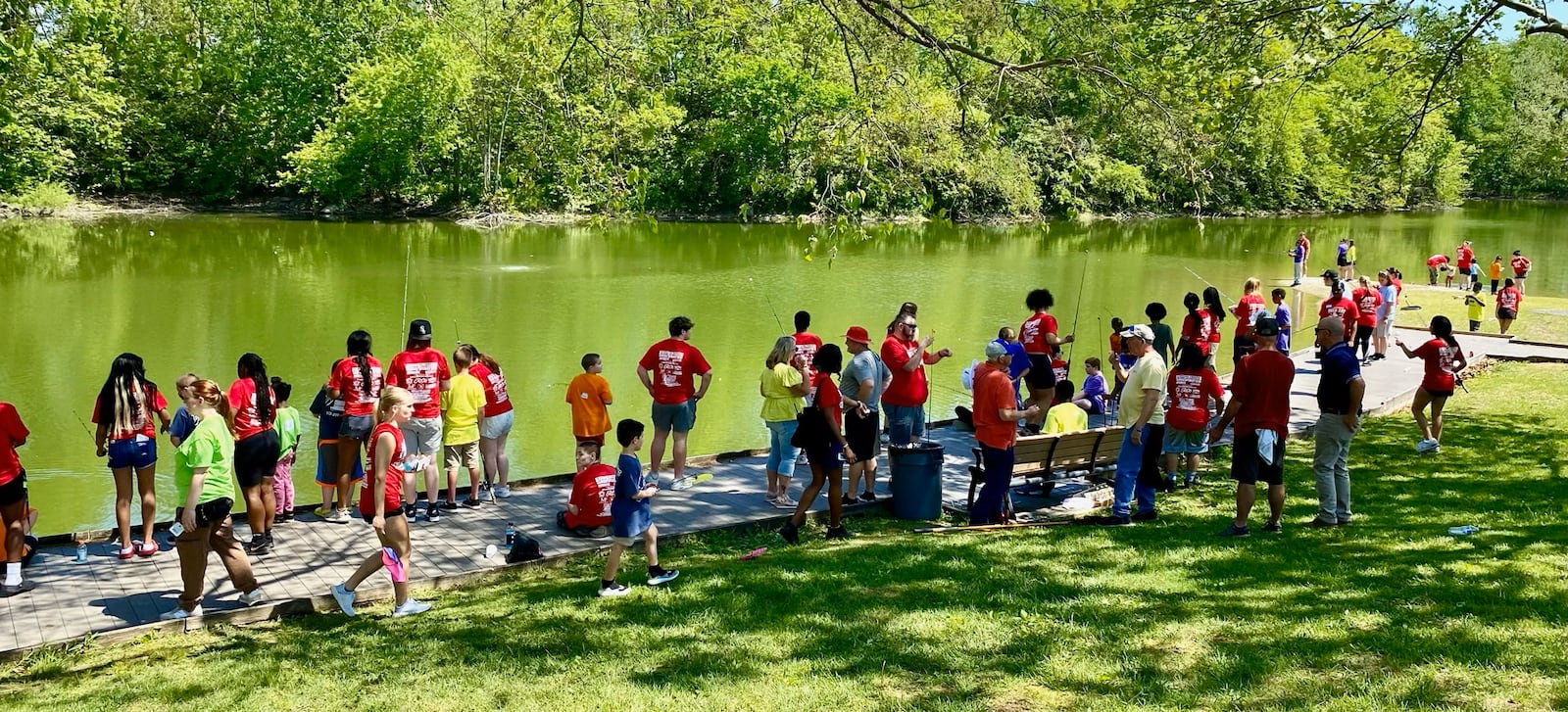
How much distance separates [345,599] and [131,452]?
7.27 ft

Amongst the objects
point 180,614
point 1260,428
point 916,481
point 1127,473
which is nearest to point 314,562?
point 180,614

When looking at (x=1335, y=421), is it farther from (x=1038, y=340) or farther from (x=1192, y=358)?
(x=1038, y=340)

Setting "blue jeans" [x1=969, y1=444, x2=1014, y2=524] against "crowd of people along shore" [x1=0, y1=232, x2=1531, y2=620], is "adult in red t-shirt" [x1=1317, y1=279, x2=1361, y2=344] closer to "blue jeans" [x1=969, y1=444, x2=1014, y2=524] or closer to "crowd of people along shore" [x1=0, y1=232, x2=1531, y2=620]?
"crowd of people along shore" [x1=0, y1=232, x2=1531, y2=620]

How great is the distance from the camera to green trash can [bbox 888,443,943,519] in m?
8.97

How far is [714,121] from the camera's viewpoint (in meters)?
50.8

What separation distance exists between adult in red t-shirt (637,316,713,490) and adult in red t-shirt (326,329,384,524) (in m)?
2.22

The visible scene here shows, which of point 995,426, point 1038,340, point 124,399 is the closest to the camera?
point 124,399

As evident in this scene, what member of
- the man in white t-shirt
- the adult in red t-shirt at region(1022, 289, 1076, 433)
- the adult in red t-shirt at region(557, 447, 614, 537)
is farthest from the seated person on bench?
the adult in red t-shirt at region(557, 447, 614, 537)

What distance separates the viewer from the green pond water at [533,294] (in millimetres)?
14664

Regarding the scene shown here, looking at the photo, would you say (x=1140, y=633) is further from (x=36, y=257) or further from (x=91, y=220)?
(x=91, y=220)

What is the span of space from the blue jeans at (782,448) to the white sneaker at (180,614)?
432 centimetres

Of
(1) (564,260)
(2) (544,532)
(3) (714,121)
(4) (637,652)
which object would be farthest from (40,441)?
(3) (714,121)

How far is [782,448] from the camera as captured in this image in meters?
9.28

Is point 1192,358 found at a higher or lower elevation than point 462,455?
higher
